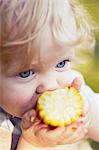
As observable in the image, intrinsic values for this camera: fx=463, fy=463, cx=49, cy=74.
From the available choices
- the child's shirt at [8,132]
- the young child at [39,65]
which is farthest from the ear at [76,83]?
the child's shirt at [8,132]

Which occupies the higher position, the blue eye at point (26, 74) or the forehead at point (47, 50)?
the forehead at point (47, 50)

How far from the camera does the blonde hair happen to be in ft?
2.15

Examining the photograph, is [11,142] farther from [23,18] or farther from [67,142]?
[23,18]

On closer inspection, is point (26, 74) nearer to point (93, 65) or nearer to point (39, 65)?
point (39, 65)

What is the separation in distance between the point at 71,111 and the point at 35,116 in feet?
0.18

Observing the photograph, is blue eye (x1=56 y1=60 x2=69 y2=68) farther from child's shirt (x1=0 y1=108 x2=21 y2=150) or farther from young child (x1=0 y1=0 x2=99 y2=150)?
child's shirt (x1=0 y1=108 x2=21 y2=150)

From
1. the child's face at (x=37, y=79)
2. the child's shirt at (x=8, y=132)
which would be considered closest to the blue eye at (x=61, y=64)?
the child's face at (x=37, y=79)

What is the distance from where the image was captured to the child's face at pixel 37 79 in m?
0.68

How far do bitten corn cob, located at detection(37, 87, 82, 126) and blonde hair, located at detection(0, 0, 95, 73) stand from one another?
0.08 metres

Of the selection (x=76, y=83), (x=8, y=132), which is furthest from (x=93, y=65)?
(x=8, y=132)

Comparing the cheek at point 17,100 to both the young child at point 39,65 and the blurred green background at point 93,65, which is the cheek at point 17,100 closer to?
the young child at point 39,65

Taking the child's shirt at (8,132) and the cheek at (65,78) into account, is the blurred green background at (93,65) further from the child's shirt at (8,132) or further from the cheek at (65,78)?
the child's shirt at (8,132)

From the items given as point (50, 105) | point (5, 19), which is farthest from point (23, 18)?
point (50, 105)

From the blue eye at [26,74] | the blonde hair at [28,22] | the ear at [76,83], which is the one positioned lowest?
the ear at [76,83]
